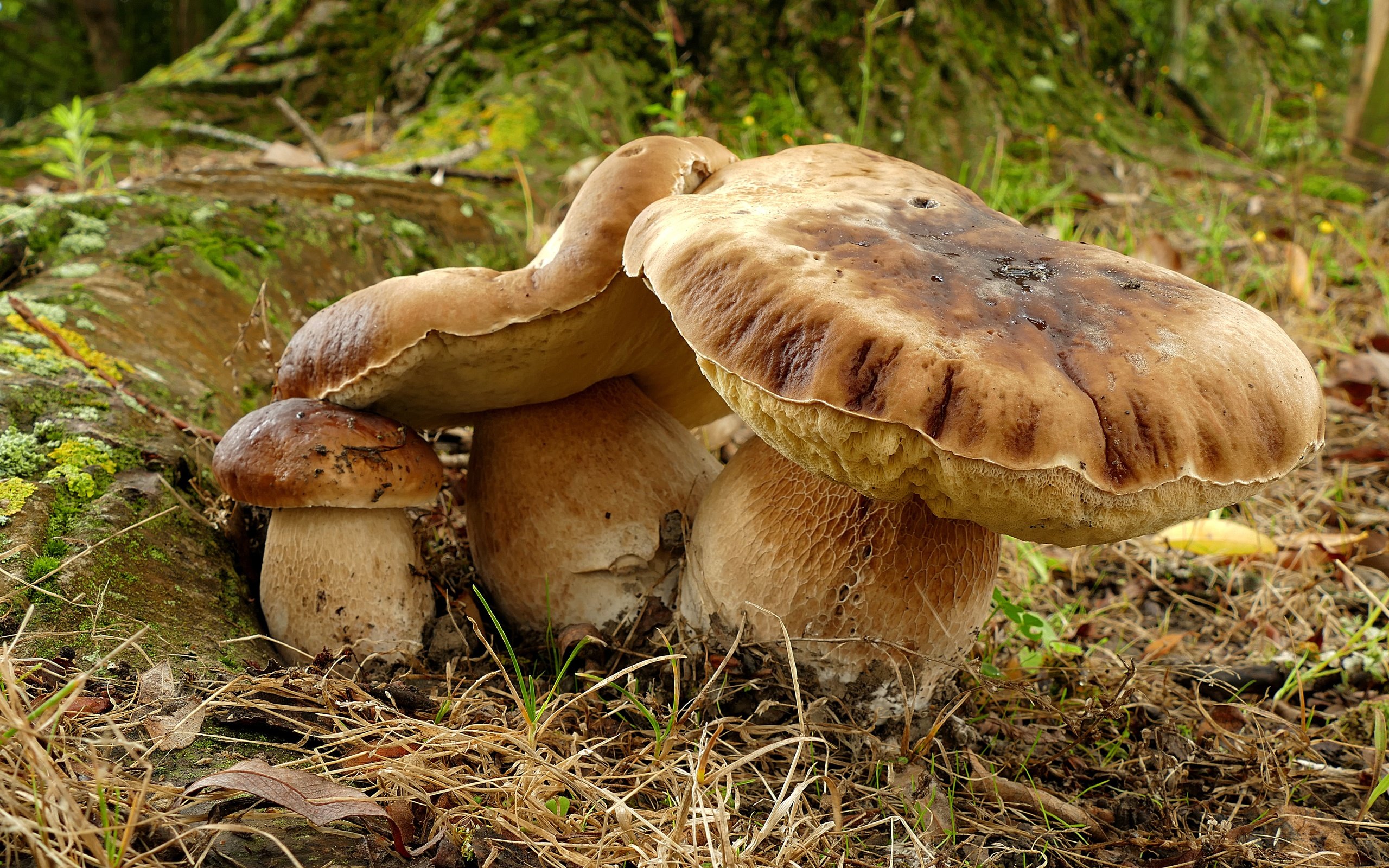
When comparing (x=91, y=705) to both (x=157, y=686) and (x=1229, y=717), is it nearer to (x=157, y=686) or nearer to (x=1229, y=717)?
(x=157, y=686)

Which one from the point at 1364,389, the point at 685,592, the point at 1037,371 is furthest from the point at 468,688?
the point at 1364,389

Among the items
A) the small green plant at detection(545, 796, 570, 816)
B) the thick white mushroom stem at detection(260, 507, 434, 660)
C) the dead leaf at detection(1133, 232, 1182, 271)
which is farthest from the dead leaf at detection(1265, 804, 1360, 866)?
the dead leaf at detection(1133, 232, 1182, 271)

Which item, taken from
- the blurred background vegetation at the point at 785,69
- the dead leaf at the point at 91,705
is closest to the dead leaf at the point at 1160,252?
the blurred background vegetation at the point at 785,69

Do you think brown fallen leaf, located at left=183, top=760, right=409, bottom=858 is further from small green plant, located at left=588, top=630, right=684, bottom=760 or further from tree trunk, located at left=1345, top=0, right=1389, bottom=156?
tree trunk, located at left=1345, top=0, right=1389, bottom=156

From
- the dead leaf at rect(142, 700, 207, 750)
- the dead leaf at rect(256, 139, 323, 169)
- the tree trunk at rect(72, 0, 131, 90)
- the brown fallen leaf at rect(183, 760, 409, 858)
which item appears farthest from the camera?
the tree trunk at rect(72, 0, 131, 90)

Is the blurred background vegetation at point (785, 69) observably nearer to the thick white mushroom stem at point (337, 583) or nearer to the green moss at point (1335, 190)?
the green moss at point (1335, 190)

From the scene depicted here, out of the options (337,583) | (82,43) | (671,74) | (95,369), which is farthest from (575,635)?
(82,43)
